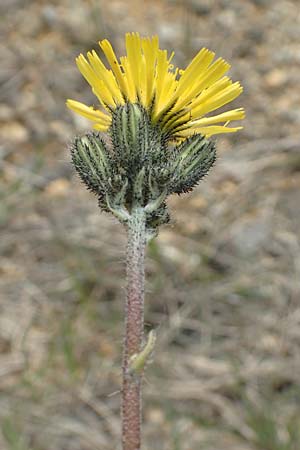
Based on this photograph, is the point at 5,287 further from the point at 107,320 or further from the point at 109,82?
the point at 109,82

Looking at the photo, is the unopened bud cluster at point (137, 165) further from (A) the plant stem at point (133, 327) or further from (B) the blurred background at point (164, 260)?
(B) the blurred background at point (164, 260)

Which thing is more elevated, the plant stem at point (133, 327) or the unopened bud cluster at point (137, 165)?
the unopened bud cluster at point (137, 165)

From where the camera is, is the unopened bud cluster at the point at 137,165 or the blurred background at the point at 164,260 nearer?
the unopened bud cluster at the point at 137,165

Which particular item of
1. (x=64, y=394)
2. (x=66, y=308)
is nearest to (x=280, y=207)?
(x=66, y=308)

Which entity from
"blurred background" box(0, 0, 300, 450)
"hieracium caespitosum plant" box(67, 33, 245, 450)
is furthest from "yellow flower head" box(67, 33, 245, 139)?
"blurred background" box(0, 0, 300, 450)

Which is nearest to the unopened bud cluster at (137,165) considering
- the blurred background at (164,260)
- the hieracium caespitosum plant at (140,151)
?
the hieracium caespitosum plant at (140,151)

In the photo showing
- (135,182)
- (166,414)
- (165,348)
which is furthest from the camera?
(165,348)
